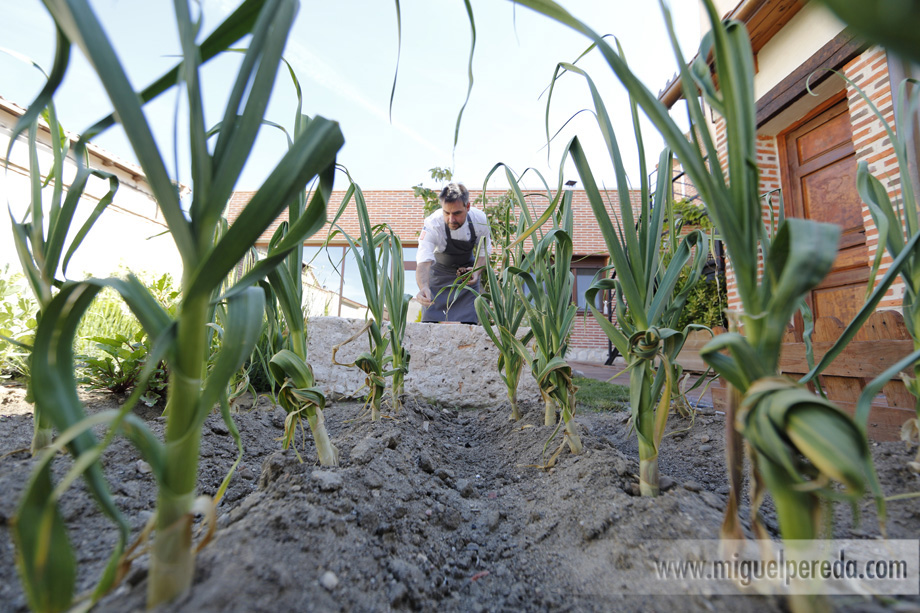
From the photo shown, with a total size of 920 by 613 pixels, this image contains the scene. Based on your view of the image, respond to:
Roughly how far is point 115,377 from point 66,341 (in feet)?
6.06

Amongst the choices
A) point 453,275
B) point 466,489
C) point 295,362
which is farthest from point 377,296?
point 453,275

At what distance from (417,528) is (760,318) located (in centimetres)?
65

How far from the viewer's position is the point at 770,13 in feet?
10.1

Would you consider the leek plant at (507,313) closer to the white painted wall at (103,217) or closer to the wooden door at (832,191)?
the wooden door at (832,191)

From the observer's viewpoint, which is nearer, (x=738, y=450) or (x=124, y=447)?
(x=738, y=450)

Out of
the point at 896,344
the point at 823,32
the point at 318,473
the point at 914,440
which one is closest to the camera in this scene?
the point at 318,473

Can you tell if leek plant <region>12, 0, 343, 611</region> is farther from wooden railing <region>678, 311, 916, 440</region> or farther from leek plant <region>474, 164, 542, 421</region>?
wooden railing <region>678, 311, 916, 440</region>

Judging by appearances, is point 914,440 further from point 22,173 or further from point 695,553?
point 22,173

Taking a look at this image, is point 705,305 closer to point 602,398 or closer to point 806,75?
point 806,75

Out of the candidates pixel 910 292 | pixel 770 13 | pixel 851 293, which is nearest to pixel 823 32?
pixel 770 13

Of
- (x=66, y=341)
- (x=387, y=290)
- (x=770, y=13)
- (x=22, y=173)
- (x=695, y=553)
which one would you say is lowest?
(x=695, y=553)

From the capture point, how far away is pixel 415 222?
9156mm

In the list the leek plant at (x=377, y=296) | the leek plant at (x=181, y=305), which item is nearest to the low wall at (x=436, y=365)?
the leek plant at (x=377, y=296)

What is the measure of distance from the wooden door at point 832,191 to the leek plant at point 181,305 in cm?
330
